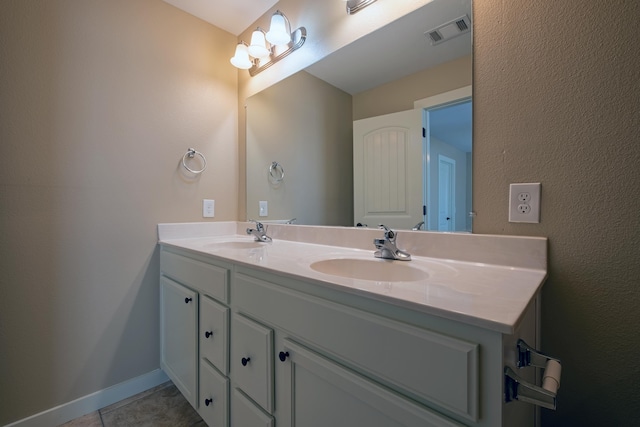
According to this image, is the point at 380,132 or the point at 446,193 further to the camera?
the point at 380,132

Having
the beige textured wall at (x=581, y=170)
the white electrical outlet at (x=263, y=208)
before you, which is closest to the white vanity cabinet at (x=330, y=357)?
the beige textured wall at (x=581, y=170)

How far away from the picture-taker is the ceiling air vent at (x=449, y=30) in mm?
938

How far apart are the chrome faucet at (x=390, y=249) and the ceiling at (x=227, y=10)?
60.9 inches

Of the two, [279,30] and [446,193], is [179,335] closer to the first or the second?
[446,193]

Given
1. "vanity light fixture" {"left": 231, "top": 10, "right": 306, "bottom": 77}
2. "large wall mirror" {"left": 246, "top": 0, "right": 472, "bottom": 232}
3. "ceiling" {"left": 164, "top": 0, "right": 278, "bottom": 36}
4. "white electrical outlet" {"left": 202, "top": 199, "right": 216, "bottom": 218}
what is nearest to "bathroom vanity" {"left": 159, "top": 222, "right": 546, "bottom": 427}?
"large wall mirror" {"left": 246, "top": 0, "right": 472, "bottom": 232}

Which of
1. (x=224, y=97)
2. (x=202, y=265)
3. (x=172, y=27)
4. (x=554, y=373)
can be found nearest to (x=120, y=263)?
(x=202, y=265)

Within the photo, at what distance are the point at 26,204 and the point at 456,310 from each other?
5.70 feet

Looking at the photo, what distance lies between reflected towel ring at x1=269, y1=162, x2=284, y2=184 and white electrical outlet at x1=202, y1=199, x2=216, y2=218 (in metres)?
0.43

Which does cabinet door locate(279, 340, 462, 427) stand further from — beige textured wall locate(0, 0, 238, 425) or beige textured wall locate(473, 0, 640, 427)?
beige textured wall locate(0, 0, 238, 425)

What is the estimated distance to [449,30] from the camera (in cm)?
98

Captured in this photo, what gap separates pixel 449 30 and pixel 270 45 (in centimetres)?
113

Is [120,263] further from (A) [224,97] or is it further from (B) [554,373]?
(B) [554,373]

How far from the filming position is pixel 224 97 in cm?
192

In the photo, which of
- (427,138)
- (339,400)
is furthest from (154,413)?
(427,138)
